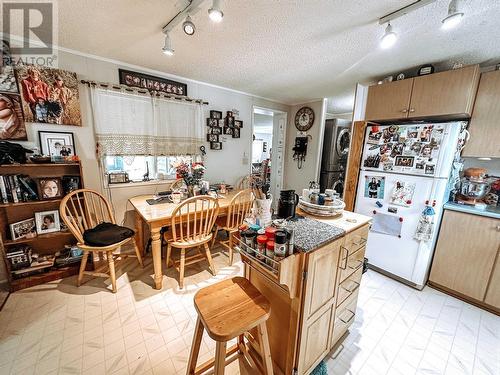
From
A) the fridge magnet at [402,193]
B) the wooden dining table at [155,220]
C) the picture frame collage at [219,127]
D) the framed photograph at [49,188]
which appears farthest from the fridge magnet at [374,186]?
the framed photograph at [49,188]

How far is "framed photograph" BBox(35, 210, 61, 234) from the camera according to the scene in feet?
6.40

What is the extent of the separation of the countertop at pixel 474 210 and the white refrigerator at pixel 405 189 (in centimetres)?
9

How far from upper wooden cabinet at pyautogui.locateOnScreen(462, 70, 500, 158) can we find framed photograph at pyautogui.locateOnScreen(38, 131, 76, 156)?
4094 mm

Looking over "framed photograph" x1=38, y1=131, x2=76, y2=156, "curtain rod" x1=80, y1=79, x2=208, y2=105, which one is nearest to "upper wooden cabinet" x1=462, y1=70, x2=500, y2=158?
"curtain rod" x1=80, y1=79, x2=208, y2=105

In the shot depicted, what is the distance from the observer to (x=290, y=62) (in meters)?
2.14

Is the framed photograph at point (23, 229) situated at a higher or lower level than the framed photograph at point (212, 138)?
lower

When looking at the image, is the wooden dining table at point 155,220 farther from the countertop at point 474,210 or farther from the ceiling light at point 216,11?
the countertop at point 474,210

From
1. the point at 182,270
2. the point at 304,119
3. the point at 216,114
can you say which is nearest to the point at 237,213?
the point at 182,270

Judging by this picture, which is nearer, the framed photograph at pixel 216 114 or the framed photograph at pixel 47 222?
the framed photograph at pixel 47 222

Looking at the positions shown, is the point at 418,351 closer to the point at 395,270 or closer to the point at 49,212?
the point at 395,270

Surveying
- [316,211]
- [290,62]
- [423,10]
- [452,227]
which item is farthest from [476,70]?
[316,211]

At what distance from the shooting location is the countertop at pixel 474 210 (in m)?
1.76

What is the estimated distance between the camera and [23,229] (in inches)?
74.4

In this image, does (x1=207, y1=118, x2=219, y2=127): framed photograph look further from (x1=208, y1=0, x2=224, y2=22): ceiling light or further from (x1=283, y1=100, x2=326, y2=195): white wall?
(x1=208, y1=0, x2=224, y2=22): ceiling light
